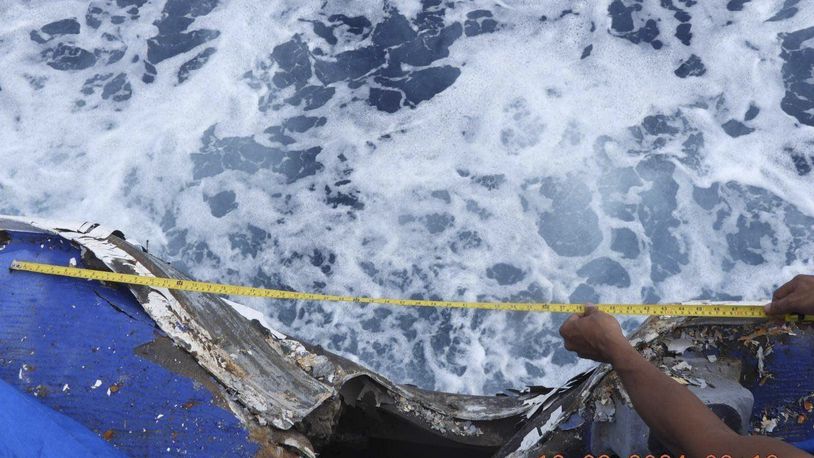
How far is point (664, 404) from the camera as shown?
6.97 feet

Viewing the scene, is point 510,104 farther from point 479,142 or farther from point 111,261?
point 111,261

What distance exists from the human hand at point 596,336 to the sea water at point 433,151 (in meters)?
2.74

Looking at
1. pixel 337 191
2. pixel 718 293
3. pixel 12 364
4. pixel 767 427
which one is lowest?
pixel 718 293

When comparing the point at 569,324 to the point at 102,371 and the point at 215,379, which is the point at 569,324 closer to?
the point at 215,379

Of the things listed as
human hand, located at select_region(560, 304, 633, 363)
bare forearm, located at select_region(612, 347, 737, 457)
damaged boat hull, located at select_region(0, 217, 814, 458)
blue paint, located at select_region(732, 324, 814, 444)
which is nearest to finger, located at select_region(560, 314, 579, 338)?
human hand, located at select_region(560, 304, 633, 363)

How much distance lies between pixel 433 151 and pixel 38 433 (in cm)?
401

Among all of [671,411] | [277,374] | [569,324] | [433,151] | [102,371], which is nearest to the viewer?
[671,411]

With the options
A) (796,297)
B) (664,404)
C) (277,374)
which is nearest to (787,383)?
(796,297)

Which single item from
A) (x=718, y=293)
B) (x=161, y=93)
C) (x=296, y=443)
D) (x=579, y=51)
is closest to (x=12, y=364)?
(x=296, y=443)

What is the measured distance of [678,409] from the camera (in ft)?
6.87

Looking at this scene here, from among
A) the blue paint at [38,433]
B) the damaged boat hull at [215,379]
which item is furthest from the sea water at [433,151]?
the blue paint at [38,433]

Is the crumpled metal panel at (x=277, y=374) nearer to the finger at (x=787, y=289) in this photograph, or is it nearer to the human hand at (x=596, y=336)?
the human hand at (x=596, y=336)

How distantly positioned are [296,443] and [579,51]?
4.67m

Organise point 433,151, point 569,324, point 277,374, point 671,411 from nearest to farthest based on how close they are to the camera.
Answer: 1. point 671,411
2. point 569,324
3. point 277,374
4. point 433,151
